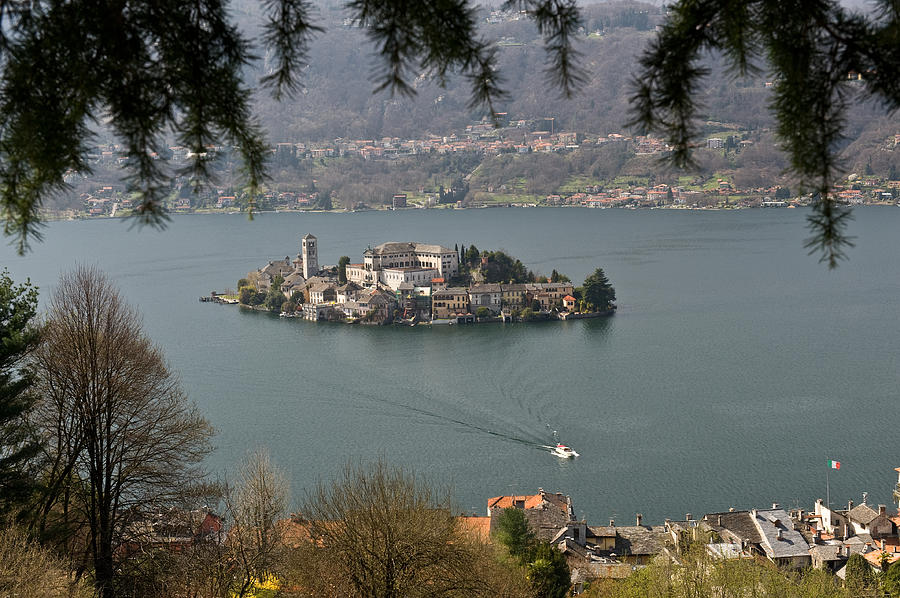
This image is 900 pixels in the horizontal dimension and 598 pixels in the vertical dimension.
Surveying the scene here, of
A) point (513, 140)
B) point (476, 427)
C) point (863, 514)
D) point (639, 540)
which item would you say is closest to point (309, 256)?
point (476, 427)

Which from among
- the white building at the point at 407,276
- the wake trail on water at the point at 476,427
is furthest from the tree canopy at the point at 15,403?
the white building at the point at 407,276

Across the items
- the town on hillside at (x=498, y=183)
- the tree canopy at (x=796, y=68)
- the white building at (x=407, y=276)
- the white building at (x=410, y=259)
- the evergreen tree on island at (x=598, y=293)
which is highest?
the town on hillside at (x=498, y=183)

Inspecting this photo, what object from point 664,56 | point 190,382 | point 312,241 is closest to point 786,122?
point 664,56

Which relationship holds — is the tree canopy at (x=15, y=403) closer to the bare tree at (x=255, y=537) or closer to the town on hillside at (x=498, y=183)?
the bare tree at (x=255, y=537)

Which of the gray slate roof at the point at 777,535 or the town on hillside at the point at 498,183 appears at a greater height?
the town on hillside at the point at 498,183

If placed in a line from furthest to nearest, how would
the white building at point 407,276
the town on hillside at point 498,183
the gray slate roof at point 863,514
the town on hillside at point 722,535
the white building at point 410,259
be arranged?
the town on hillside at point 498,183
the white building at point 410,259
the white building at point 407,276
the gray slate roof at point 863,514
the town on hillside at point 722,535

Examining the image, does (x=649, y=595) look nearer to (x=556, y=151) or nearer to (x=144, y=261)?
(x=144, y=261)

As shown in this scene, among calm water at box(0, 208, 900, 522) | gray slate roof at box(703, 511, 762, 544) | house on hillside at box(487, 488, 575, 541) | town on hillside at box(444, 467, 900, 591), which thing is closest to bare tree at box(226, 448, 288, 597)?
town on hillside at box(444, 467, 900, 591)
